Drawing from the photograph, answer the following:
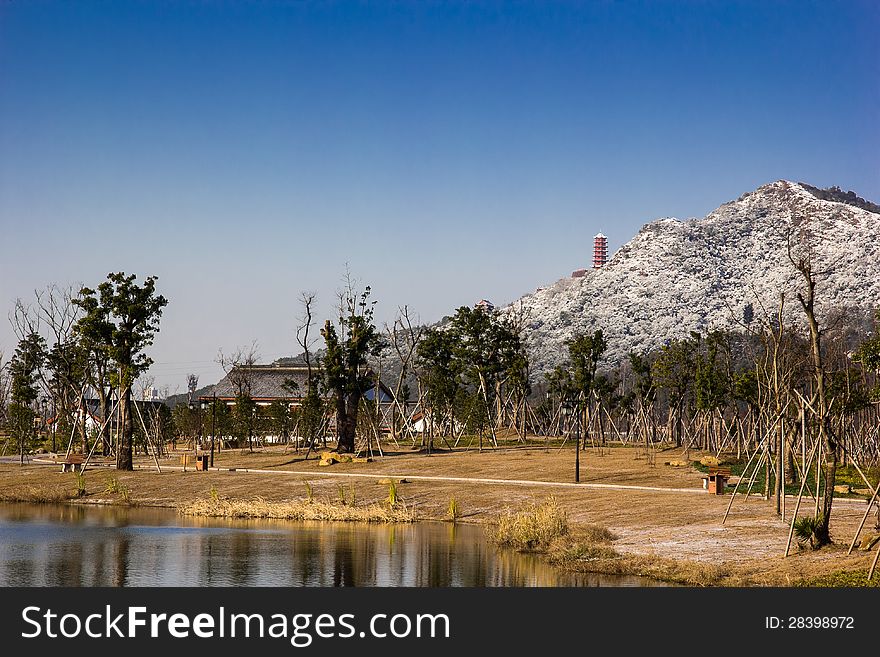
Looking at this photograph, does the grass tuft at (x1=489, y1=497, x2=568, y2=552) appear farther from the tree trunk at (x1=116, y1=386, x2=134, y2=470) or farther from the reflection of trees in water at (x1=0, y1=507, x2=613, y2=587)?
the tree trunk at (x1=116, y1=386, x2=134, y2=470)

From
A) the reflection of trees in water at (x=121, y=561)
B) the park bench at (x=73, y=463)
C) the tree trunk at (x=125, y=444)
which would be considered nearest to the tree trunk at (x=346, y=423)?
the tree trunk at (x=125, y=444)

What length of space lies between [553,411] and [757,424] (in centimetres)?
4301

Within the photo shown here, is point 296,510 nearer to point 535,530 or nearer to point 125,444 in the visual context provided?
point 535,530

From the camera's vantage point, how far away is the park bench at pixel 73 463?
51213 millimetres

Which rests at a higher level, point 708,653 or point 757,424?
point 757,424

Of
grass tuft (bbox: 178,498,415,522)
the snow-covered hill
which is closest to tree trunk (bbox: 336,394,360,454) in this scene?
grass tuft (bbox: 178,498,415,522)

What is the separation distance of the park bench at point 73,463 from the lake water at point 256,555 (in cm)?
1573

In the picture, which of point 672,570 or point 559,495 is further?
point 559,495

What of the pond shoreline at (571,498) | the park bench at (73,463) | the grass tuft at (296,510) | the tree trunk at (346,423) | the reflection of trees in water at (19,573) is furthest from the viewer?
the tree trunk at (346,423)

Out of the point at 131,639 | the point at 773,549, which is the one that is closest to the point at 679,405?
the point at 773,549

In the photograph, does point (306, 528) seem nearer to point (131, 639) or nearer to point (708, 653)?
point (131, 639)

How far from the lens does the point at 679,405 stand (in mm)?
65188

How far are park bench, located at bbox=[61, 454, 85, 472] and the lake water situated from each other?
15.7 meters

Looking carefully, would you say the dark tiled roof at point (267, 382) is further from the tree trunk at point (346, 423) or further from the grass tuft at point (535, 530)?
the grass tuft at point (535, 530)
